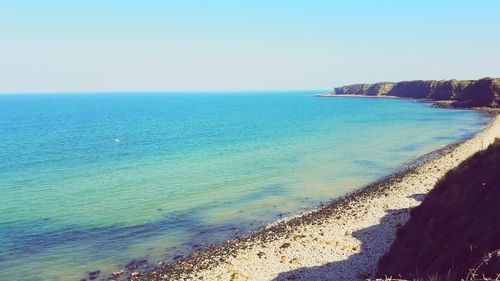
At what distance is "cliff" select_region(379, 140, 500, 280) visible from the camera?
11.5 m

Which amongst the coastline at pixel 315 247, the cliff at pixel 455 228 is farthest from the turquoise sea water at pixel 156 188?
the cliff at pixel 455 228

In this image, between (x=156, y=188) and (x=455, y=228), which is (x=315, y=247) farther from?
(x=156, y=188)

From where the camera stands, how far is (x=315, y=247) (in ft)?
78.6

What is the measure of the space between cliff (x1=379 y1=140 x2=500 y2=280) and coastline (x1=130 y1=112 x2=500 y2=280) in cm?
364

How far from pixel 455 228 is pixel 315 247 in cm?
1078

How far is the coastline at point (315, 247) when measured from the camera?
20.9 meters

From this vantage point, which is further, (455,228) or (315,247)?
(315,247)

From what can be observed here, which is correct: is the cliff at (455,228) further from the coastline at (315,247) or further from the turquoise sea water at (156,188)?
the turquoise sea water at (156,188)

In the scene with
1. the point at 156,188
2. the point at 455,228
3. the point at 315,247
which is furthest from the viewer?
the point at 156,188

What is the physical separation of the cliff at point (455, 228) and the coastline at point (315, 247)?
3.64 m

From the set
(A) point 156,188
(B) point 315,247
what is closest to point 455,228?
(B) point 315,247

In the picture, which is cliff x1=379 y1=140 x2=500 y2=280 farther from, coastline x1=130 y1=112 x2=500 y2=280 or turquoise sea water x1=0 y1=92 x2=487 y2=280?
turquoise sea water x1=0 y1=92 x2=487 y2=280

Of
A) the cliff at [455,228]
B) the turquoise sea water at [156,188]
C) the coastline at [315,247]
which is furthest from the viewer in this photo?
the turquoise sea water at [156,188]

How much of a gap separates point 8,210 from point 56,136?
59388 millimetres
